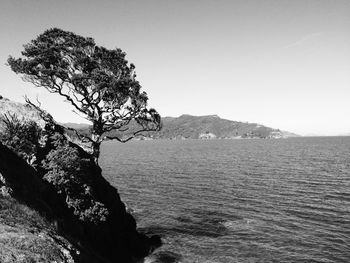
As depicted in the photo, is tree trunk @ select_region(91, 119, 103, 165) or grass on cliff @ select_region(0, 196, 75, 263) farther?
tree trunk @ select_region(91, 119, 103, 165)

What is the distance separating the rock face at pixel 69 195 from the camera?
Answer: 68.9 ft

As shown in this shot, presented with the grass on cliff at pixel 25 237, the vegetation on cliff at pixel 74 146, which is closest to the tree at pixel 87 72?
the vegetation on cliff at pixel 74 146

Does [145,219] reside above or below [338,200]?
below

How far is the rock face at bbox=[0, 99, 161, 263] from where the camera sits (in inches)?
827

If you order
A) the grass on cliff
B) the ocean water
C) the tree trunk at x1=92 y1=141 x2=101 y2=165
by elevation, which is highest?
the tree trunk at x1=92 y1=141 x2=101 y2=165

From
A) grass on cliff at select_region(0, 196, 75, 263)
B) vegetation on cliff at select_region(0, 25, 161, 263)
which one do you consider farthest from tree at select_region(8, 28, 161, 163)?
grass on cliff at select_region(0, 196, 75, 263)

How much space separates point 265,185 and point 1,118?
5895 cm

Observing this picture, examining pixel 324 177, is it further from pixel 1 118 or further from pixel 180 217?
pixel 1 118

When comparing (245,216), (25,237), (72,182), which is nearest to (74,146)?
(72,182)

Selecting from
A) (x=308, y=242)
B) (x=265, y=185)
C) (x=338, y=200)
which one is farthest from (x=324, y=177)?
(x=308, y=242)

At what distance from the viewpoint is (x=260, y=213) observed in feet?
155

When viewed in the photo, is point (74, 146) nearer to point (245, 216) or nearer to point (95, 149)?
point (95, 149)

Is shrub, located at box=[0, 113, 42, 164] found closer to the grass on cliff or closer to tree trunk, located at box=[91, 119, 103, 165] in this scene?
tree trunk, located at box=[91, 119, 103, 165]

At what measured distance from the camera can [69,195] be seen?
2694cm
